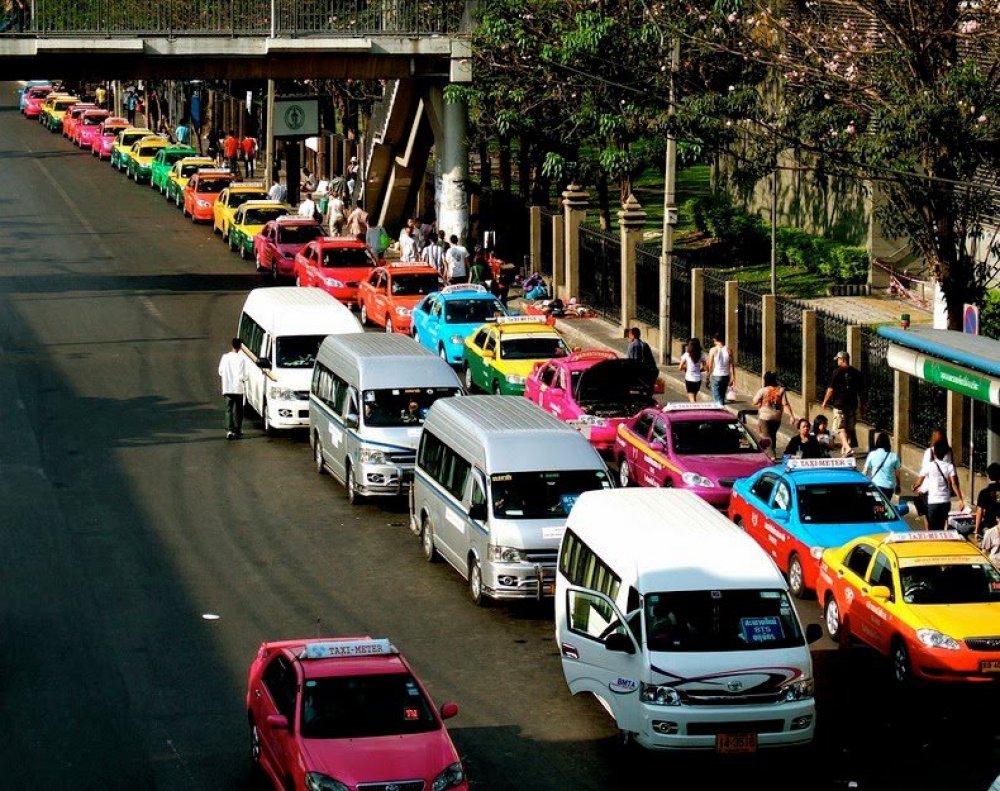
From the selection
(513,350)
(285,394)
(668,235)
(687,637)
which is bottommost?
(687,637)

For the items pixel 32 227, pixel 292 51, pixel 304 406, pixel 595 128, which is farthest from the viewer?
pixel 32 227

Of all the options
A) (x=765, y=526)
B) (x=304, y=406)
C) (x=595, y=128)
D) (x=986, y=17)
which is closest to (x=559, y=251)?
(x=595, y=128)

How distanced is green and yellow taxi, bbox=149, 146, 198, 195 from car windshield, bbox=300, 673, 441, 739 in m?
50.9

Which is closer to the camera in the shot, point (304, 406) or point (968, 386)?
point (968, 386)

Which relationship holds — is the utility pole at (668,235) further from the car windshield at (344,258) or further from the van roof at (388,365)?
the car windshield at (344,258)

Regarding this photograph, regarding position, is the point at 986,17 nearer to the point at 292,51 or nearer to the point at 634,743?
the point at 634,743

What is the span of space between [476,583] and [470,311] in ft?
49.2

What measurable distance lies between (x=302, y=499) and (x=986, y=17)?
12177 mm

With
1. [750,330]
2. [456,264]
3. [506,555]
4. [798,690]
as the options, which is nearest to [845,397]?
[750,330]

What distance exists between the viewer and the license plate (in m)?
18.4

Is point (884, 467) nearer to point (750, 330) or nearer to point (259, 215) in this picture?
point (750, 330)

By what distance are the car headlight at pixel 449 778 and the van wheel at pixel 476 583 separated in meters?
6.91

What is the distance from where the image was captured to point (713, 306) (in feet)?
126

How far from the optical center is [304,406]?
3275 cm
